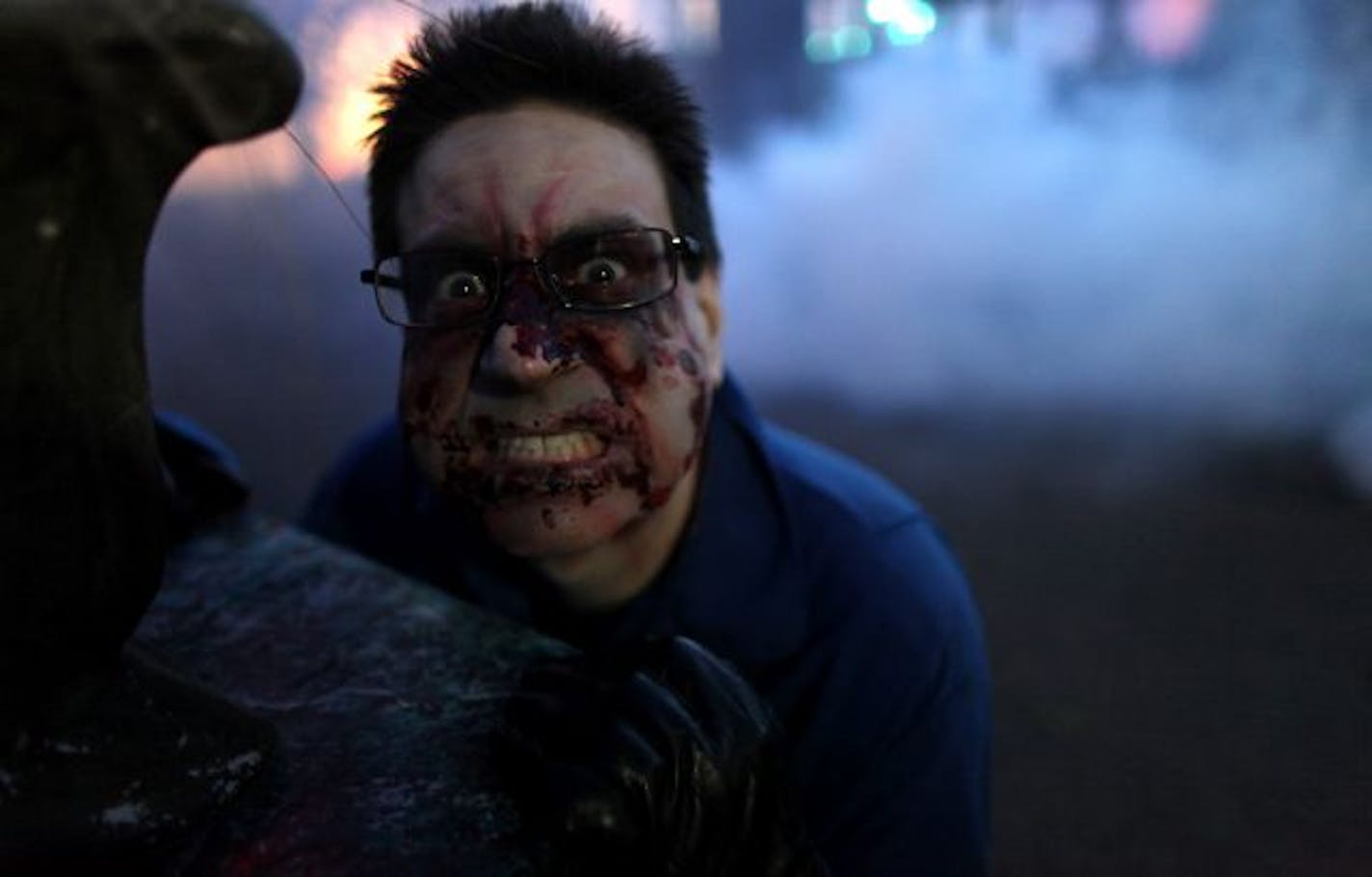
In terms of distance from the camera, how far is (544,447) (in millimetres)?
978

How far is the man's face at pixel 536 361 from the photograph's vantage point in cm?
96

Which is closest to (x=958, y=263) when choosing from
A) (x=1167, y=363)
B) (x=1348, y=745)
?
(x=1167, y=363)

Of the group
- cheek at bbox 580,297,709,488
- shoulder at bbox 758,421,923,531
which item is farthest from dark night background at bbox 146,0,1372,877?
shoulder at bbox 758,421,923,531

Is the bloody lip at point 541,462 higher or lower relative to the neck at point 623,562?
higher

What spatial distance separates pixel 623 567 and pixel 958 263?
19.0 ft

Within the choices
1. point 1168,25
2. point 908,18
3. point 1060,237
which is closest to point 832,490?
point 1060,237

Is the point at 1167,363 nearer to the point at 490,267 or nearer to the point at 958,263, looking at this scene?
the point at 958,263

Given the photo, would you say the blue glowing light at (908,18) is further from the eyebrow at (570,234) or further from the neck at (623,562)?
the eyebrow at (570,234)

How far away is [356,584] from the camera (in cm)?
113

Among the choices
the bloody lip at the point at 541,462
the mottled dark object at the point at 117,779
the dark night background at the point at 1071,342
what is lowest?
the dark night background at the point at 1071,342

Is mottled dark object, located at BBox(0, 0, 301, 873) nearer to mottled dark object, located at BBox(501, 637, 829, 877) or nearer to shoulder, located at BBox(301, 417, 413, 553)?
mottled dark object, located at BBox(501, 637, 829, 877)

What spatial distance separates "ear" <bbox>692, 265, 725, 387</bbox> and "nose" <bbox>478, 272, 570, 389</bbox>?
0.80ft

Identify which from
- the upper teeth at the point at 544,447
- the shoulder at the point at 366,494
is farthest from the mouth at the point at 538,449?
the shoulder at the point at 366,494

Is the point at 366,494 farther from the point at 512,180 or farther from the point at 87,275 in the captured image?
the point at 87,275
